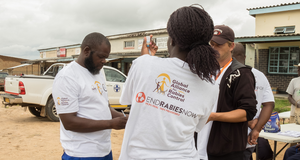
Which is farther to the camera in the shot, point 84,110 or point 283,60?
point 283,60

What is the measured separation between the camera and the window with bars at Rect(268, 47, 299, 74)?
13539 mm

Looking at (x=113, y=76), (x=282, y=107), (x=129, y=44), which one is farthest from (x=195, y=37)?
(x=129, y=44)

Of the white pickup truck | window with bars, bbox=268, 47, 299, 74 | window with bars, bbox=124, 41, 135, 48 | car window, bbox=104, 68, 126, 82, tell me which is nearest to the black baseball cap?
the white pickup truck

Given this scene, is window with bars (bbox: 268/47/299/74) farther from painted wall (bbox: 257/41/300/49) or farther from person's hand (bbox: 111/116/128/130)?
person's hand (bbox: 111/116/128/130)

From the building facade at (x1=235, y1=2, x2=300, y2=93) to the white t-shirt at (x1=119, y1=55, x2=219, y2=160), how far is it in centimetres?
1293

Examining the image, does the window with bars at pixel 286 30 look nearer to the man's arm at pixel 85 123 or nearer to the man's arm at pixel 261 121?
the man's arm at pixel 261 121

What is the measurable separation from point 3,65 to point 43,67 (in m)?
8.84

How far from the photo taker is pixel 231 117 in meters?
1.89

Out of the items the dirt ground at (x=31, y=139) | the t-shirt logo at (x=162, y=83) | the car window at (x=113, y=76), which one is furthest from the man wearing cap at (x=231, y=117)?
the car window at (x=113, y=76)

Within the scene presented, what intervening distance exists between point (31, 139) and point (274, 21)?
15.5 m

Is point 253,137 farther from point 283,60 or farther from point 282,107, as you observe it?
point 283,60

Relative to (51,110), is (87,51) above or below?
above

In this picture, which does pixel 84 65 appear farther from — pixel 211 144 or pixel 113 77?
pixel 113 77

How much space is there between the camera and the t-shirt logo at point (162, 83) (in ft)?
4.11
